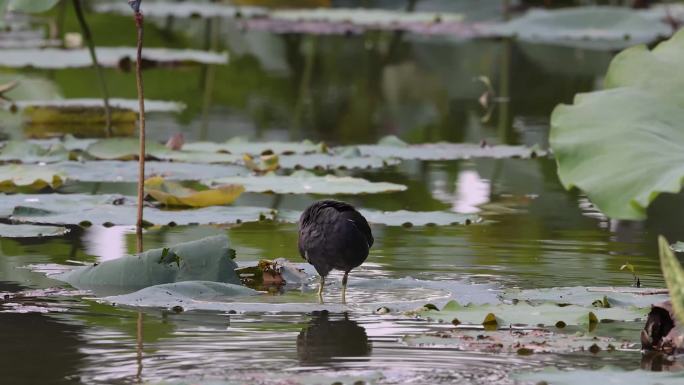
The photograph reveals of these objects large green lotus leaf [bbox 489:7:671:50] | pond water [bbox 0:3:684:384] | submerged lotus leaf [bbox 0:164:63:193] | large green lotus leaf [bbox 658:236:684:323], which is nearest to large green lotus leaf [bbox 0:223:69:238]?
pond water [bbox 0:3:684:384]

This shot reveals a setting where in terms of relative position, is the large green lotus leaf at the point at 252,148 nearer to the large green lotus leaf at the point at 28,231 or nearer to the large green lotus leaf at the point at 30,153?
the large green lotus leaf at the point at 30,153

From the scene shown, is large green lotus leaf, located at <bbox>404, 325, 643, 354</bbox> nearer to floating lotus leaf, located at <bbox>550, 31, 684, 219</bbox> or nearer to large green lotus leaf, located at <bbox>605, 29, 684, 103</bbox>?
floating lotus leaf, located at <bbox>550, 31, 684, 219</bbox>

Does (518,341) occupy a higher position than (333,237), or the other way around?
(333,237)

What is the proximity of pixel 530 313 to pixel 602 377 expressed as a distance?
2.49ft

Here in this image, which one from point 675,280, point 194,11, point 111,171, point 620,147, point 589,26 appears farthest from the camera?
point 194,11

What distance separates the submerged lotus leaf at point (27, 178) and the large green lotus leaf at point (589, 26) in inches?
346

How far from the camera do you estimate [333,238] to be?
4.12m

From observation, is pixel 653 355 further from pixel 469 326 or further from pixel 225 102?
pixel 225 102

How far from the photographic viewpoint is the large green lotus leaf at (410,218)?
18.0 ft

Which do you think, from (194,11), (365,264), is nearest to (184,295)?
(365,264)

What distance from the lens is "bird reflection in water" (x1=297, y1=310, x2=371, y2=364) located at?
3.59m

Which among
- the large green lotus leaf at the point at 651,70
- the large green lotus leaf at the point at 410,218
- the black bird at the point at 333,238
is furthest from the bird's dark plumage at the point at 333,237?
the large green lotus leaf at the point at 410,218

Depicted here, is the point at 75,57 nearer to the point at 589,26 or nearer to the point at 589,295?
the point at 589,26

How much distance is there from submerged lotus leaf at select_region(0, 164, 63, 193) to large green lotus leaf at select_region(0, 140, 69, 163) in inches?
18.9
